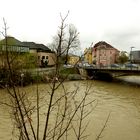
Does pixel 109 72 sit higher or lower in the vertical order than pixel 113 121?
higher

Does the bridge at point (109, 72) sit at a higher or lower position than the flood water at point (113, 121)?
higher

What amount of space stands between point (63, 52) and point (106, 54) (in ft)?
286

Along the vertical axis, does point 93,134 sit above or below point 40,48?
below

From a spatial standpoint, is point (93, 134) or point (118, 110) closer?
point (93, 134)

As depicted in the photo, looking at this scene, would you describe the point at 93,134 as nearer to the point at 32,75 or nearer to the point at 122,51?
the point at 32,75

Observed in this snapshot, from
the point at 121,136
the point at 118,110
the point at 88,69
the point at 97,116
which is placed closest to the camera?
the point at 121,136

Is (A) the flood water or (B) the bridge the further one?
(B) the bridge

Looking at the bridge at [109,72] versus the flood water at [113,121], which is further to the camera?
the bridge at [109,72]

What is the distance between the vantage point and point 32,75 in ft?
129

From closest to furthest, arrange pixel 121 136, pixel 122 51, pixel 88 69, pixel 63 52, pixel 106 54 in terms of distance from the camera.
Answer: pixel 63 52
pixel 121 136
pixel 88 69
pixel 106 54
pixel 122 51

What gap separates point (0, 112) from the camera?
65.6 feet

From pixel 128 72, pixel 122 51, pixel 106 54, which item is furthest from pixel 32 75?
pixel 122 51

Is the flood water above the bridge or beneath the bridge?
beneath

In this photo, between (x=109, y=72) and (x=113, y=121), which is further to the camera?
(x=109, y=72)
